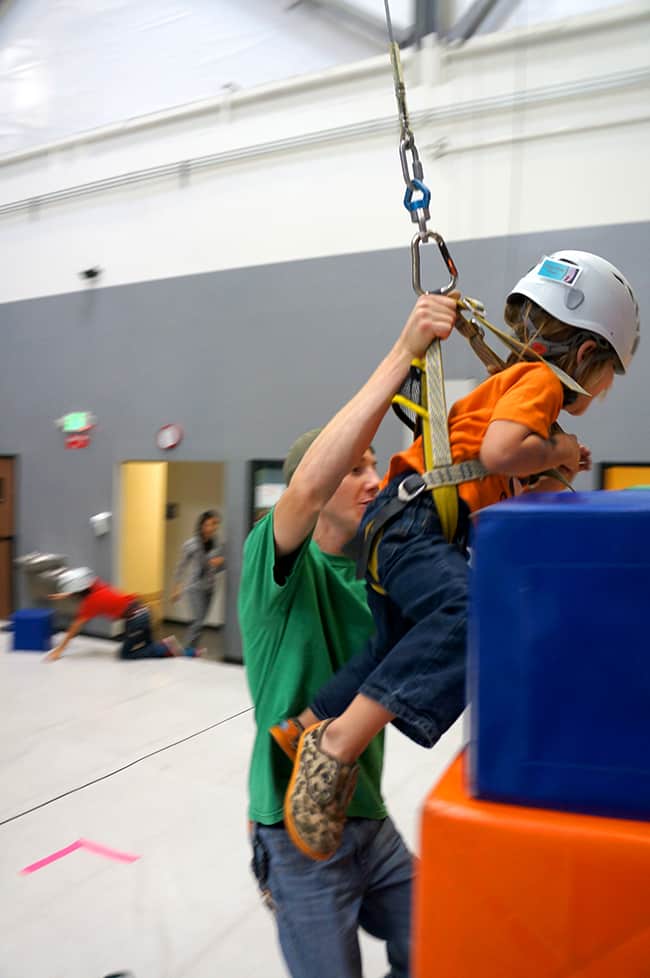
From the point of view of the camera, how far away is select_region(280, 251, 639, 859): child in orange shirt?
3.76 ft

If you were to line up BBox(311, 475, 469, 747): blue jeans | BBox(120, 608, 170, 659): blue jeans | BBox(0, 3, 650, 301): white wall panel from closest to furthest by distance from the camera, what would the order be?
1. BBox(311, 475, 469, 747): blue jeans
2. BBox(0, 3, 650, 301): white wall panel
3. BBox(120, 608, 170, 659): blue jeans

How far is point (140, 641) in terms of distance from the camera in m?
6.79

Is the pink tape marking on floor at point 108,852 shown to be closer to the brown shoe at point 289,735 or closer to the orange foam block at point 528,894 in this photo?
the brown shoe at point 289,735

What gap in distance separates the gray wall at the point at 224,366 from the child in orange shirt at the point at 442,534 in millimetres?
4136

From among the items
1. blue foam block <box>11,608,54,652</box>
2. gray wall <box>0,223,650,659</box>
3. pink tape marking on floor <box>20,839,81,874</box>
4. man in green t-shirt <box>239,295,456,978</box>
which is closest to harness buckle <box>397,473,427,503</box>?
man in green t-shirt <box>239,295,456,978</box>

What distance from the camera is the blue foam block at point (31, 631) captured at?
709cm

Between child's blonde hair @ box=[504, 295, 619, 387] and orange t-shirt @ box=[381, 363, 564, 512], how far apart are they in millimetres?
57

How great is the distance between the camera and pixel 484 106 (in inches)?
223

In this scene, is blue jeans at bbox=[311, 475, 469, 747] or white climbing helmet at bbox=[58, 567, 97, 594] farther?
white climbing helmet at bbox=[58, 567, 97, 594]

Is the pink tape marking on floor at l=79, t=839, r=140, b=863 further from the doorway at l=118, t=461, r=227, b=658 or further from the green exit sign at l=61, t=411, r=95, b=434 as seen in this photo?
the green exit sign at l=61, t=411, r=95, b=434

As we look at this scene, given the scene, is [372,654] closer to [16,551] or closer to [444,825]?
[444,825]

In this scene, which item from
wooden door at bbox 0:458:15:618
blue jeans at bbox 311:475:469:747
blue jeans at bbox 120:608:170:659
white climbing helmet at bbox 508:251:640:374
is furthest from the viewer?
wooden door at bbox 0:458:15:618

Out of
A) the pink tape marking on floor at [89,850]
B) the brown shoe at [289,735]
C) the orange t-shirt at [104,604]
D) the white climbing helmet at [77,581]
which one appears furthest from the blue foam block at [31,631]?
the brown shoe at [289,735]

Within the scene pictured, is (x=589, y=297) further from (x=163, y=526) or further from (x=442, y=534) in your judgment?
(x=163, y=526)
